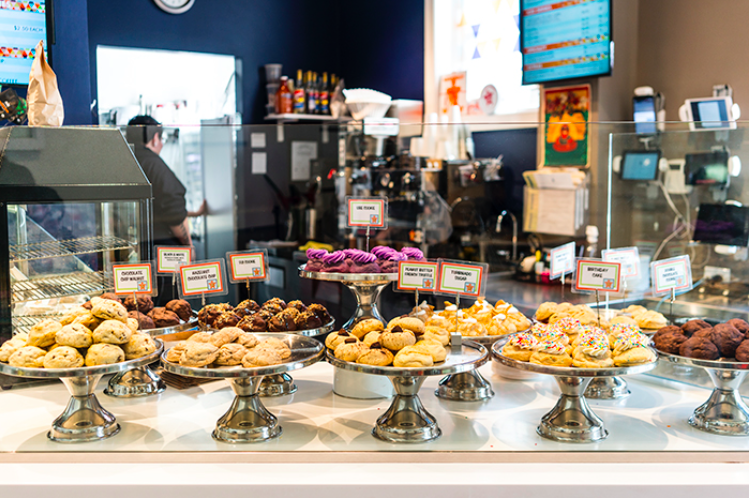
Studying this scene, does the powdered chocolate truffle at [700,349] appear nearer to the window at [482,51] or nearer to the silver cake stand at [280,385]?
the silver cake stand at [280,385]

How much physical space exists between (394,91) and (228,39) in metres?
1.67

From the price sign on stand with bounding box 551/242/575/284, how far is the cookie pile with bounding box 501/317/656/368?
1.29 feet

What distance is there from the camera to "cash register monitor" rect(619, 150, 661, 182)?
2881mm

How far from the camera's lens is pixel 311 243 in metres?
4.33

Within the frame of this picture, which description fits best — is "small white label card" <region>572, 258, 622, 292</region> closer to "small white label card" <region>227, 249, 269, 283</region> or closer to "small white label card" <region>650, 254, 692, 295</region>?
"small white label card" <region>650, 254, 692, 295</region>

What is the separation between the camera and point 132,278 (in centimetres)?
204

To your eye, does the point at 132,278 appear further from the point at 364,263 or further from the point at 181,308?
the point at 364,263

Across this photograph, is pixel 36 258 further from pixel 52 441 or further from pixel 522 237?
pixel 522 237

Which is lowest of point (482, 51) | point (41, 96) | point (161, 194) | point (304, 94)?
point (161, 194)

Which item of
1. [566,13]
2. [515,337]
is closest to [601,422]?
[515,337]

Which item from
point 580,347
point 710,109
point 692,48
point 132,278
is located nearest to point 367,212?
point 132,278

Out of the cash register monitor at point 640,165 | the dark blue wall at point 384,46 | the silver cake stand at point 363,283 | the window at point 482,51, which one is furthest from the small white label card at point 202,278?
the dark blue wall at point 384,46

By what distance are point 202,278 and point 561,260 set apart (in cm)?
121

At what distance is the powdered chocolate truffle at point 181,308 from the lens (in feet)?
7.38
